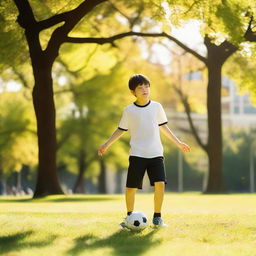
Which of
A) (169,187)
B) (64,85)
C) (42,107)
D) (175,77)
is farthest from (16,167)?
(169,187)

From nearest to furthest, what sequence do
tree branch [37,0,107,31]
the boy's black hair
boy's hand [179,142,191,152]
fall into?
the boy's black hair
boy's hand [179,142,191,152]
tree branch [37,0,107,31]

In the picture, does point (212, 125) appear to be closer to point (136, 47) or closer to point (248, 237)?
point (136, 47)

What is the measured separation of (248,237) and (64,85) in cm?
3257

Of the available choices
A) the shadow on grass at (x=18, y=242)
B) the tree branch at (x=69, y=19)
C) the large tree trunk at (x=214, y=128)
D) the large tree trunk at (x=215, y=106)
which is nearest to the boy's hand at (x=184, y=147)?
the shadow on grass at (x=18, y=242)

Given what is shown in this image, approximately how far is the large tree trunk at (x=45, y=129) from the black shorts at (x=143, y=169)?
1196 centimetres

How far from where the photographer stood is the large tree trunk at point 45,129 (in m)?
20.4

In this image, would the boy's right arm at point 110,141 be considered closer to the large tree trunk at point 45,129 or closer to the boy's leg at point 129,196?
the boy's leg at point 129,196

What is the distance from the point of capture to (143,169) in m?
8.80

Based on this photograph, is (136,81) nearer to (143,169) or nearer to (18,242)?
(143,169)

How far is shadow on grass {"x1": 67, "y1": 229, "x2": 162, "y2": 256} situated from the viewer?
7477 millimetres

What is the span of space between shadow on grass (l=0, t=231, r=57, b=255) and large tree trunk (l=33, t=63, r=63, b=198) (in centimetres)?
1195

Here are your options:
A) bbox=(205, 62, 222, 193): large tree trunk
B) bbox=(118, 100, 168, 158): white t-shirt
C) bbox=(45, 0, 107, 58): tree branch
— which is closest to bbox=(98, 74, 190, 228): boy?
bbox=(118, 100, 168, 158): white t-shirt

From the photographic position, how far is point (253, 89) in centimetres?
2573

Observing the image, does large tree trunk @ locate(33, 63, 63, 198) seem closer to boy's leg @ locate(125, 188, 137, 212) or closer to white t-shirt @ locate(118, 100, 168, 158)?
white t-shirt @ locate(118, 100, 168, 158)
